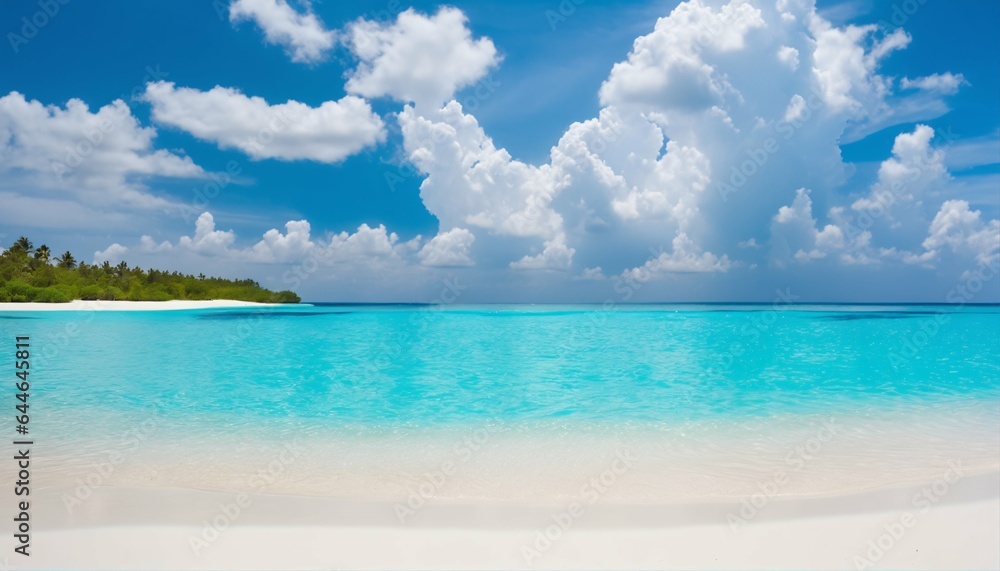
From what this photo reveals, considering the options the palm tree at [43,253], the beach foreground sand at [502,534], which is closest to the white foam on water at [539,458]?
the beach foreground sand at [502,534]

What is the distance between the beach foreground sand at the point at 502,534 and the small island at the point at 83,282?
9347 cm

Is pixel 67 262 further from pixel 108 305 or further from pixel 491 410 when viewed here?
pixel 491 410

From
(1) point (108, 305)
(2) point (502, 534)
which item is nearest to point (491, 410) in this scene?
(2) point (502, 534)

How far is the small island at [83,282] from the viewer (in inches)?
3029

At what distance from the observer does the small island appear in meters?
76.9

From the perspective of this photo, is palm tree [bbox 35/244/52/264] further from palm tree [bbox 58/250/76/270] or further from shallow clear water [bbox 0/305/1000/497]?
shallow clear water [bbox 0/305/1000/497]

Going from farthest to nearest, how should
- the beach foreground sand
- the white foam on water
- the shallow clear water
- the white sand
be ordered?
the white sand → the shallow clear water → the white foam on water → the beach foreground sand

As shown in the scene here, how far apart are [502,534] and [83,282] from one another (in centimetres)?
11165

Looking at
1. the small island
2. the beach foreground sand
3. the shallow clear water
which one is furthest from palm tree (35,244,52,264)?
the beach foreground sand

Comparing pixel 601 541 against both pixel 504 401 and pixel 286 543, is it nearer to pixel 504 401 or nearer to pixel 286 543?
pixel 286 543

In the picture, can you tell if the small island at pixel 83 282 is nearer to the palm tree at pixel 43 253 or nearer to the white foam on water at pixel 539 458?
the palm tree at pixel 43 253

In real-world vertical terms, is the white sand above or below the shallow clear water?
above

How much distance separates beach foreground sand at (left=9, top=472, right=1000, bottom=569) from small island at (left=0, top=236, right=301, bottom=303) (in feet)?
307

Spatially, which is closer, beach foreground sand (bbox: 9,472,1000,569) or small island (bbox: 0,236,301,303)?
beach foreground sand (bbox: 9,472,1000,569)
